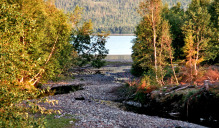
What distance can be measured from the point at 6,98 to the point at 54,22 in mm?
34510

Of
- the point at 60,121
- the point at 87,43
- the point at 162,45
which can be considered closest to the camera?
the point at 60,121

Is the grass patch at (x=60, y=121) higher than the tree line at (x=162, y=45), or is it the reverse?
the tree line at (x=162, y=45)

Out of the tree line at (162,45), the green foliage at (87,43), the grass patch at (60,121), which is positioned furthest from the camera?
the green foliage at (87,43)

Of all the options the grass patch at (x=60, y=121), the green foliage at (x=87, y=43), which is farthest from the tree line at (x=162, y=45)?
the green foliage at (x=87, y=43)

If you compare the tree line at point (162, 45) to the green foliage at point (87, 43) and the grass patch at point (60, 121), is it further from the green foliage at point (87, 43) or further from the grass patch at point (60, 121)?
the green foliage at point (87, 43)

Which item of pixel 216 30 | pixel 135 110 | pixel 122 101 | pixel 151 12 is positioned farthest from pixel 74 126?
pixel 216 30

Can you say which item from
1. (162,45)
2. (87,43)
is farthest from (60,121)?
(87,43)

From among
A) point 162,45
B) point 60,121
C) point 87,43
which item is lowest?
point 60,121

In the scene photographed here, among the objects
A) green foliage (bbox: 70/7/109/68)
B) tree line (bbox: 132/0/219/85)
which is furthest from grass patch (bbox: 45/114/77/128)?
green foliage (bbox: 70/7/109/68)

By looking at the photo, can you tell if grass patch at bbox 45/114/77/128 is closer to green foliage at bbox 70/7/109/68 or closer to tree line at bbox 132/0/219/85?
tree line at bbox 132/0/219/85

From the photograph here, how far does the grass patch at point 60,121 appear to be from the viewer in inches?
696

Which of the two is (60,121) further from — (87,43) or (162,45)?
(87,43)

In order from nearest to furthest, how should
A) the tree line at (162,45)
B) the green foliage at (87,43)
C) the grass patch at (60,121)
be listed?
the grass patch at (60,121), the tree line at (162,45), the green foliage at (87,43)

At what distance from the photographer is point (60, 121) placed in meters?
18.9
